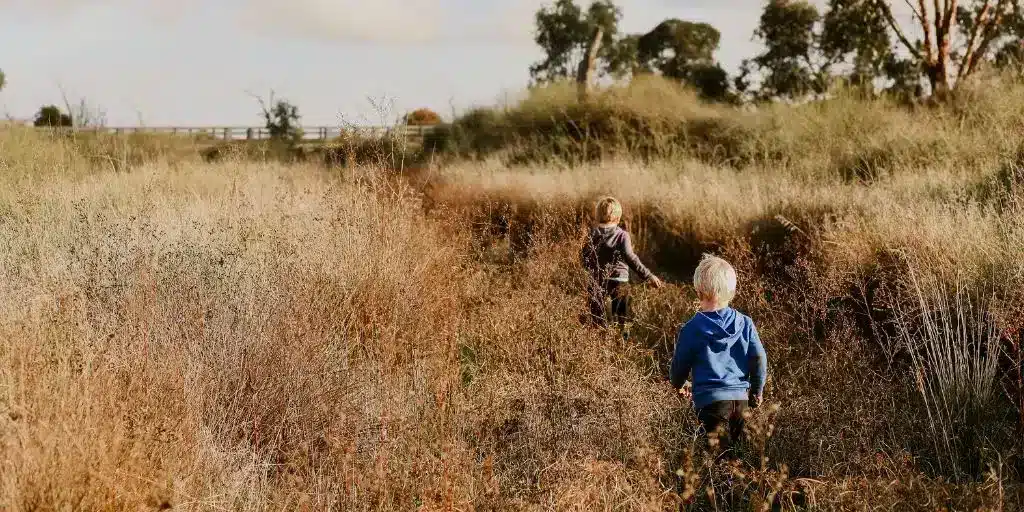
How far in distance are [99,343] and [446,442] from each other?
1.50 meters

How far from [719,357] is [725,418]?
0.90 feet

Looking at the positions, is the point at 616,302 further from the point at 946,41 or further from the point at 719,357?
the point at 946,41

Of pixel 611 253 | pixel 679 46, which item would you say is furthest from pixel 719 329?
pixel 679 46

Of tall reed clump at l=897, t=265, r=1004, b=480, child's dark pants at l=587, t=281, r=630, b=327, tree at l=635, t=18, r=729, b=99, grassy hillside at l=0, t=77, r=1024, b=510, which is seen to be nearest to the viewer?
grassy hillside at l=0, t=77, r=1024, b=510

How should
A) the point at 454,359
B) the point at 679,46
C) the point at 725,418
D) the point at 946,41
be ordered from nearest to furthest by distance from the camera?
the point at 725,418
the point at 454,359
the point at 946,41
the point at 679,46

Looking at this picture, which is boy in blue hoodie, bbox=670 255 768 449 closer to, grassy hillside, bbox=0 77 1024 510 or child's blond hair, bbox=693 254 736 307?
child's blond hair, bbox=693 254 736 307

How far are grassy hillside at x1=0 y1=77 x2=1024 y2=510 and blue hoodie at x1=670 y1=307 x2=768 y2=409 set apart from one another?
9.9 inches

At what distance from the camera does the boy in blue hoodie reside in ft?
13.1

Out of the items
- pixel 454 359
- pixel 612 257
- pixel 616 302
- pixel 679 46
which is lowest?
pixel 454 359

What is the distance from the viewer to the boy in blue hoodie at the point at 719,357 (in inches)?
157

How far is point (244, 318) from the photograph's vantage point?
4.52 m

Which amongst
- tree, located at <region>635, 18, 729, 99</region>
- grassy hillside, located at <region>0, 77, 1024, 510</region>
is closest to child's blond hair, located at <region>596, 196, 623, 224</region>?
grassy hillside, located at <region>0, 77, 1024, 510</region>

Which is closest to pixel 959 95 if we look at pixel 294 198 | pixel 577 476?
pixel 294 198

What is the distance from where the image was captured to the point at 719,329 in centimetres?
402
